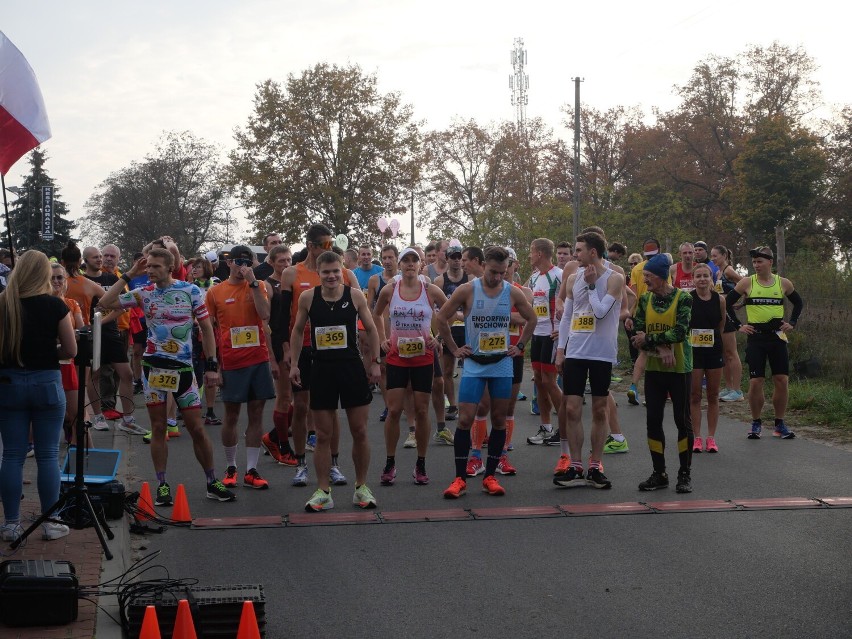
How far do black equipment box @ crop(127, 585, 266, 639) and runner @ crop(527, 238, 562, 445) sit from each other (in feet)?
18.7

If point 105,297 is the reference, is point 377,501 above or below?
below

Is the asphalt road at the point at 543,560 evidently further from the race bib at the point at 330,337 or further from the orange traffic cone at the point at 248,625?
the race bib at the point at 330,337

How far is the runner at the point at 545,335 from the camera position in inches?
419

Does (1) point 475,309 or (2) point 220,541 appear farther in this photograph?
(1) point 475,309

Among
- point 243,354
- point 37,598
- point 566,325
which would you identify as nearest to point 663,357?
point 566,325

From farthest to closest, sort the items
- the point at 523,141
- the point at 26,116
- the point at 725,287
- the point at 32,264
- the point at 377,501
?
the point at 523,141 → the point at 725,287 → the point at 377,501 → the point at 26,116 → the point at 32,264

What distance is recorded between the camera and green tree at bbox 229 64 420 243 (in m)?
48.2

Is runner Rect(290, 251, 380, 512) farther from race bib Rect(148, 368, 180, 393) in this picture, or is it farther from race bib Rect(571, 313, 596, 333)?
race bib Rect(571, 313, 596, 333)

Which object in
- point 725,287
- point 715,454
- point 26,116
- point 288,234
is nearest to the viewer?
point 26,116

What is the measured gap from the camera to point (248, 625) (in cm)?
477

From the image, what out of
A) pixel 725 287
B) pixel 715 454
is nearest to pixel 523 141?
pixel 725 287

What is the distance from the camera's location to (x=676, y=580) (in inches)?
240

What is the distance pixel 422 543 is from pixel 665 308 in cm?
322

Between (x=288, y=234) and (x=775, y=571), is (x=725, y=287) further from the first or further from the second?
(x=288, y=234)
